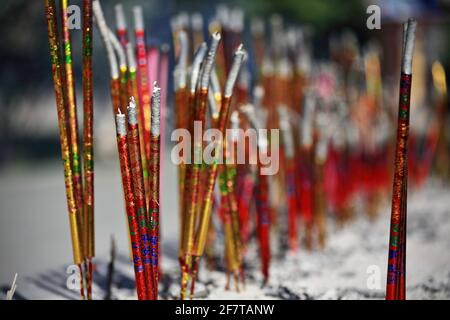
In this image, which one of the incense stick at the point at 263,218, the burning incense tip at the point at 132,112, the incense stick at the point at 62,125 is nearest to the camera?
the burning incense tip at the point at 132,112

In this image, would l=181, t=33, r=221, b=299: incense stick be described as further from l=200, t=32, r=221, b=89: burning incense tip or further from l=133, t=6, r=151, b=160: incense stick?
l=133, t=6, r=151, b=160: incense stick

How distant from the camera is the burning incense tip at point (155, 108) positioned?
144 centimetres

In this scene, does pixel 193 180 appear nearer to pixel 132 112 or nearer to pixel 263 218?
pixel 132 112

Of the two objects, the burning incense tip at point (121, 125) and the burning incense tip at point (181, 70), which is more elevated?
the burning incense tip at point (181, 70)

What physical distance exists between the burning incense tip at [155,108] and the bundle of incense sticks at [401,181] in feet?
2.02

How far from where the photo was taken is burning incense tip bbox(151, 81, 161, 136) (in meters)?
1.44

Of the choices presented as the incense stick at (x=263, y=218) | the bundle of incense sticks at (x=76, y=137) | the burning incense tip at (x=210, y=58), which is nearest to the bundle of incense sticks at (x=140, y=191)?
the bundle of incense sticks at (x=76, y=137)

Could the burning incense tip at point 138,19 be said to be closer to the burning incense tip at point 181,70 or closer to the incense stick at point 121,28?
the incense stick at point 121,28

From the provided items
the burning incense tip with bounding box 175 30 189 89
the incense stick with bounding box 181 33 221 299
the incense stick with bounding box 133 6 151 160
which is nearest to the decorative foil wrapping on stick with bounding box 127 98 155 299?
the incense stick with bounding box 181 33 221 299

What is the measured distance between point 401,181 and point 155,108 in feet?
2.15

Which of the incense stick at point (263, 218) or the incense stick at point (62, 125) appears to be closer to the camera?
the incense stick at point (62, 125)

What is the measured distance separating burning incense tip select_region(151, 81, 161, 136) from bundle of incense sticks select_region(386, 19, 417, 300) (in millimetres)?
614
